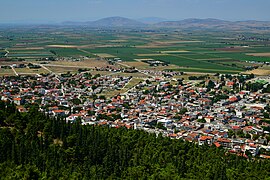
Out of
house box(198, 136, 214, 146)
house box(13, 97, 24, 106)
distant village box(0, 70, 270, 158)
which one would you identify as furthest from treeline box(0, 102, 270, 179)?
house box(13, 97, 24, 106)

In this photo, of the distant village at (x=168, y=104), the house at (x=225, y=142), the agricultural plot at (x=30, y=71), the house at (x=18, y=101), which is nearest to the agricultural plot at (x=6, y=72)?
the agricultural plot at (x=30, y=71)

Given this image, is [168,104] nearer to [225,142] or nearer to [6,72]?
[225,142]

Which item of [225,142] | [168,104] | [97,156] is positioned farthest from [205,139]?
[168,104]

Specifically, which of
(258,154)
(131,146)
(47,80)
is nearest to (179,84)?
(47,80)

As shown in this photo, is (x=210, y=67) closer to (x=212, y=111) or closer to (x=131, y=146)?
(x=212, y=111)

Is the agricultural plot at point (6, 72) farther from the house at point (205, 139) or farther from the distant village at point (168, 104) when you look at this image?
the house at point (205, 139)

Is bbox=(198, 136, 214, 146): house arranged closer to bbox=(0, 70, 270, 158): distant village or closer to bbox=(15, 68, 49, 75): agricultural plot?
bbox=(0, 70, 270, 158): distant village

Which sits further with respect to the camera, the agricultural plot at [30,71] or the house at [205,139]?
the agricultural plot at [30,71]
